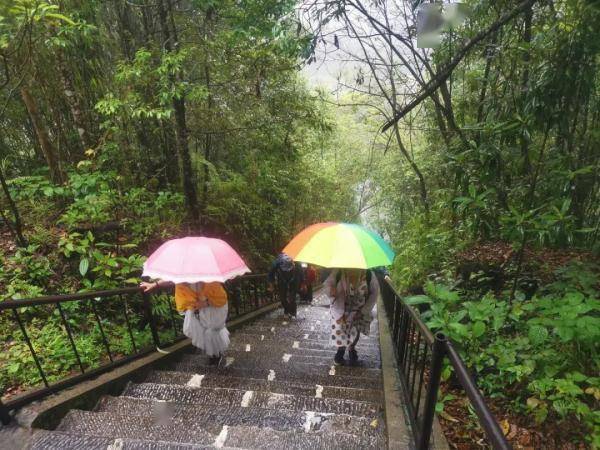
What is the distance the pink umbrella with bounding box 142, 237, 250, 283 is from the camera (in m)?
3.00

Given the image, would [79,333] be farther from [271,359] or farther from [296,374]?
[296,374]

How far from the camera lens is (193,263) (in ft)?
10.1

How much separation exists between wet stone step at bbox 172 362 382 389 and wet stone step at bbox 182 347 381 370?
136 mm

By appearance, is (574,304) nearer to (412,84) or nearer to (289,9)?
(289,9)

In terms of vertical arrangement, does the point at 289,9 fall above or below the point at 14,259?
above

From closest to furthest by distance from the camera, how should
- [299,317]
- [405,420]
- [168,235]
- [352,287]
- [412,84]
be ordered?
[405,420]
[352,287]
[168,235]
[299,317]
[412,84]

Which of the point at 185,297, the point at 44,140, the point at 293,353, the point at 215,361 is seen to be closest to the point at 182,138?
the point at 44,140

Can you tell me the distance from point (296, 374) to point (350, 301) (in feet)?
3.36

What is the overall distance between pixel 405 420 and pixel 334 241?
1.52 meters

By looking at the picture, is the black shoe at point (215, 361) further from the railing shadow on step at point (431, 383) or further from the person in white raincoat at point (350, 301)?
the railing shadow on step at point (431, 383)

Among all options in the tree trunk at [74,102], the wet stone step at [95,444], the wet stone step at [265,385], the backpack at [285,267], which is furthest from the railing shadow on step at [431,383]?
the tree trunk at [74,102]

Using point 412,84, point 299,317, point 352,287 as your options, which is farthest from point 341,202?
point 352,287

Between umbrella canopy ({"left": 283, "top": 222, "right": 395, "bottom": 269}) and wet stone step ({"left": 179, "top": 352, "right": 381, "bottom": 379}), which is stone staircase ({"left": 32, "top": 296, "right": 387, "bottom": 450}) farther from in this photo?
umbrella canopy ({"left": 283, "top": 222, "right": 395, "bottom": 269})

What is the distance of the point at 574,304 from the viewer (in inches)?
101
